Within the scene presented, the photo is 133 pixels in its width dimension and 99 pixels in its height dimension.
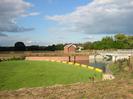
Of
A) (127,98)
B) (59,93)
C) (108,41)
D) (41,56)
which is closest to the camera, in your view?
(127,98)

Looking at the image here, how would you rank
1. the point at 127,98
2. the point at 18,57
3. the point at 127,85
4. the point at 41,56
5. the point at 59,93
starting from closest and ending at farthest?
the point at 127,98 < the point at 59,93 < the point at 127,85 < the point at 18,57 < the point at 41,56

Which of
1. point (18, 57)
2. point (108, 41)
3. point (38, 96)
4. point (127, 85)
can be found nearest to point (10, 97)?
point (38, 96)

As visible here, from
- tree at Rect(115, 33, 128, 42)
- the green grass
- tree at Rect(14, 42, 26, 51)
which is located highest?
tree at Rect(115, 33, 128, 42)

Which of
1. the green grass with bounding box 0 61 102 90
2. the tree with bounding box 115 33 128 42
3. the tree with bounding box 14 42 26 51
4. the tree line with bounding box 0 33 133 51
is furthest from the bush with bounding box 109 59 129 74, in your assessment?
the tree with bounding box 115 33 128 42

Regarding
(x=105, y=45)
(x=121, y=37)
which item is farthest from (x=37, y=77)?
(x=121, y=37)

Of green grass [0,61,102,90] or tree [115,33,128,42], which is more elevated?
tree [115,33,128,42]

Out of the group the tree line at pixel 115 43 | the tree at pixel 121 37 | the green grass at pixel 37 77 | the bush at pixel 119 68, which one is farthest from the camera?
the tree at pixel 121 37

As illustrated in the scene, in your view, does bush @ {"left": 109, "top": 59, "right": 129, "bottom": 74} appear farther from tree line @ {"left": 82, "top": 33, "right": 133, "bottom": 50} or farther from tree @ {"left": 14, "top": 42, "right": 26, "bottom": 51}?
tree @ {"left": 14, "top": 42, "right": 26, "bottom": 51}

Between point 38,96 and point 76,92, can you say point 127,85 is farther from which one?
point 38,96

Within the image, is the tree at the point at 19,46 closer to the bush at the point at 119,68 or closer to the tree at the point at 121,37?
the tree at the point at 121,37

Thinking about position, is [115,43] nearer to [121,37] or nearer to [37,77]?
[121,37]

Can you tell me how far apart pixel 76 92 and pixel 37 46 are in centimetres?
14156

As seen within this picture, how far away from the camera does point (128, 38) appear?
159m

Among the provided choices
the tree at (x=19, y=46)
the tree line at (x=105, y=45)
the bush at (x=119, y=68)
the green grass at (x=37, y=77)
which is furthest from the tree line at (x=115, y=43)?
the green grass at (x=37, y=77)
